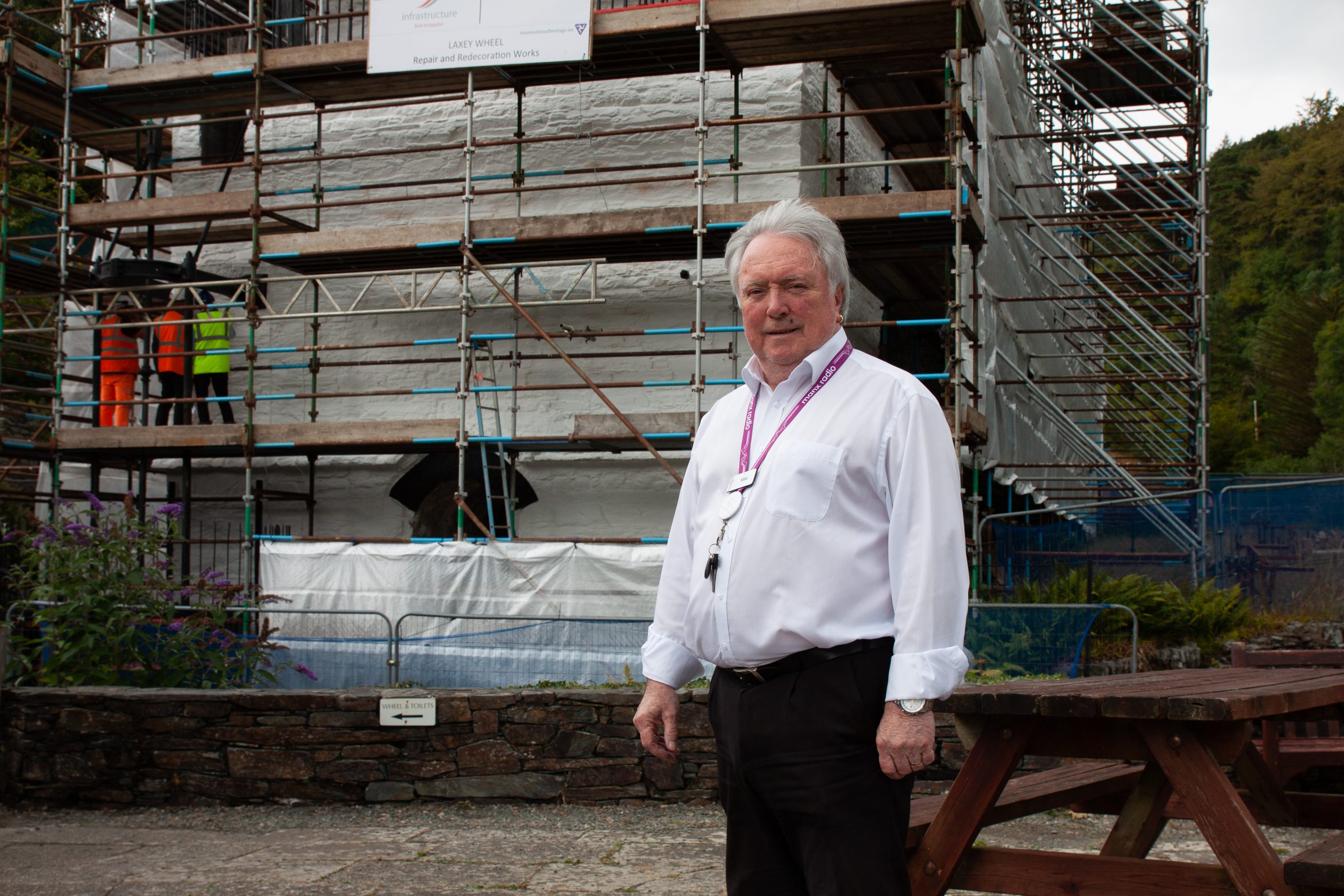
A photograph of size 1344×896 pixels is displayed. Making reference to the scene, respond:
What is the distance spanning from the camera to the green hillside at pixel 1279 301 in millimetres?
53344

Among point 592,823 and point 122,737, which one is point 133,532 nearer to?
point 122,737

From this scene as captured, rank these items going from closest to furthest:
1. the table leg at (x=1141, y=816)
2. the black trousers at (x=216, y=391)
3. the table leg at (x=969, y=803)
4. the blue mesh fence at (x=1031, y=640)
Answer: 1. the table leg at (x=969, y=803)
2. the table leg at (x=1141, y=816)
3. the blue mesh fence at (x=1031, y=640)
4. the black trousers at (x=216, y=391)

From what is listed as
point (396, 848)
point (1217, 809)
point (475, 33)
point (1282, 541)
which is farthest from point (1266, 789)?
point (475, 33)

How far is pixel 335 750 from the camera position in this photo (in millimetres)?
7422

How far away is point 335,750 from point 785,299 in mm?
5322

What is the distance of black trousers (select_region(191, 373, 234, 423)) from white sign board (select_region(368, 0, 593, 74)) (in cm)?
393

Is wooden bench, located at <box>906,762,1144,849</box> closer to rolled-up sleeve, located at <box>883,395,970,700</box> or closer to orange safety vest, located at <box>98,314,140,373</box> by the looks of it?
rolled-up sleeve, located at <box>883,395,970,700</box>

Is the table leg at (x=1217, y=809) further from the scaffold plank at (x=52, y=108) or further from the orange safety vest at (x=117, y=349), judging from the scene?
the scaffold plank at (x=52, y=108)

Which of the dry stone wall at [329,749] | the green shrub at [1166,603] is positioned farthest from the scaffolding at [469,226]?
the dry stone wall at [329,749]

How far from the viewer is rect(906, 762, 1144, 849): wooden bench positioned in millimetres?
3678

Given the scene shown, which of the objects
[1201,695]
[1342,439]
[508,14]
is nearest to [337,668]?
[508,14]

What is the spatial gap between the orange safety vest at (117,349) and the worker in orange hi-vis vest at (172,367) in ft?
0.87

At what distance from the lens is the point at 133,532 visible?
345 inches

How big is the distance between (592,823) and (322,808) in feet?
5.13
